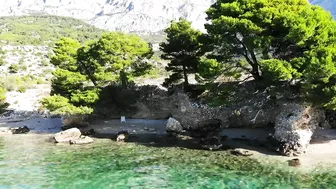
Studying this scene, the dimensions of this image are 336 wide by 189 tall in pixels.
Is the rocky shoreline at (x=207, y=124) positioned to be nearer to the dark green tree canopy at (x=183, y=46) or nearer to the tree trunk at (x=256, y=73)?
the tree trunk at (x=256, y=73)

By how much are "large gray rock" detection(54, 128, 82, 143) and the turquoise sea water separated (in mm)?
1947

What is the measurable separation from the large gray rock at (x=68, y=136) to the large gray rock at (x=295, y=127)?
17758 millimetres

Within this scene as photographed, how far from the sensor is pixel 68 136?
33.0m

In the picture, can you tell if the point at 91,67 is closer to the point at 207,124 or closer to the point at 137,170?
the point at 207,124

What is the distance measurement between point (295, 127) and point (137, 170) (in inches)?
465

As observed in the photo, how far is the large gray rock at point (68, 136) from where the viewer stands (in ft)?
107

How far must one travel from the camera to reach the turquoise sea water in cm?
2086

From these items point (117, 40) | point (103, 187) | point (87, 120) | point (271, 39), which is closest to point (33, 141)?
point (87, 120)

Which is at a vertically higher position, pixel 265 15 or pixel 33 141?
pixel 265 15

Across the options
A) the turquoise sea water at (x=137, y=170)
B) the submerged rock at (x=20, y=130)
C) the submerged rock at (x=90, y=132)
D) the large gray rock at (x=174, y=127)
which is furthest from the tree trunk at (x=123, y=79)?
the submerged rock at (x=20, y=130)

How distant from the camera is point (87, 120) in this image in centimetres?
3872

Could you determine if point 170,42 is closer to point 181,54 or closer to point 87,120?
point 181,54

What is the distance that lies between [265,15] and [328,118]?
386 inches

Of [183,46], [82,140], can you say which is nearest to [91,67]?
[82,140]
